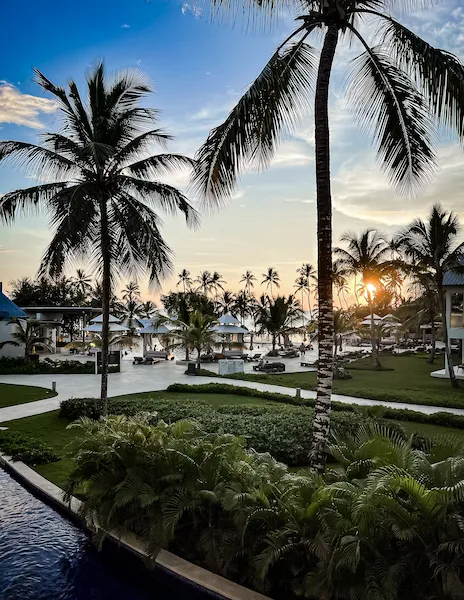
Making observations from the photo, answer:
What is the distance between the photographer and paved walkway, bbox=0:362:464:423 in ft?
50.2

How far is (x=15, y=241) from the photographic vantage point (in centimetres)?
1602

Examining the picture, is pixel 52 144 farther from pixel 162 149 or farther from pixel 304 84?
pixel 304 84

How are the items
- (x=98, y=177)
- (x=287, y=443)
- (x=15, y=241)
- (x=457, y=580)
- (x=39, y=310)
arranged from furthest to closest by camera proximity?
(x=39, y=310) → (x=15, y=241) → (x=98, y=177) → (x=287, y=443) → (x=457, y=580)

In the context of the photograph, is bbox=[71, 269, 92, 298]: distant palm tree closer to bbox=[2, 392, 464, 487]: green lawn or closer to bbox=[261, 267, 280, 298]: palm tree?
bbox=[261, 267, 280, 298]: palm tree

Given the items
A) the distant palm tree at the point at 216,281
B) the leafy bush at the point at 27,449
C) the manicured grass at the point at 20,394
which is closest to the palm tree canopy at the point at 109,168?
the leafy bush at the point at 27,449

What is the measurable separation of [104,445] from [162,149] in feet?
27.8

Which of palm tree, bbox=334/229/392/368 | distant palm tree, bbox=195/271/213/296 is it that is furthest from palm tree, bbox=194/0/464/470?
distant palm tree, bbox=195/271/213/296

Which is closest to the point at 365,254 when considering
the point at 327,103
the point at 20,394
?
the point at 20,394

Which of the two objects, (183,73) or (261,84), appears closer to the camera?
(261,84)

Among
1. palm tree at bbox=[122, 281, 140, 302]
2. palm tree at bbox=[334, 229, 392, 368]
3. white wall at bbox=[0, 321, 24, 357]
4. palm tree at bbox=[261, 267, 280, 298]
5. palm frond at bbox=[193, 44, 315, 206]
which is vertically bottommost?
white wall at bbox=[0, 321, 24, 357]

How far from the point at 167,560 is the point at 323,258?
411 centimetres

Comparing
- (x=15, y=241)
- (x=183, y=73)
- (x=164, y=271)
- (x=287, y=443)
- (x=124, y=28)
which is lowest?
(x=287, y=443)

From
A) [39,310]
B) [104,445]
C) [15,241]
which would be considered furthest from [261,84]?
[39,310]

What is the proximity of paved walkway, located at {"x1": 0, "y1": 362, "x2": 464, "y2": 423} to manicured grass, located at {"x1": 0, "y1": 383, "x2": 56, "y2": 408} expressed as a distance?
0.47 meters
